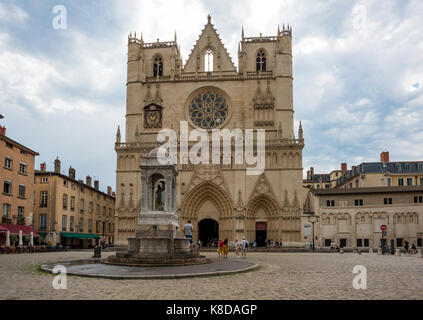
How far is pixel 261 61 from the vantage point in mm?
51094

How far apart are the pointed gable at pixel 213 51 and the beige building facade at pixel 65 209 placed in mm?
21552

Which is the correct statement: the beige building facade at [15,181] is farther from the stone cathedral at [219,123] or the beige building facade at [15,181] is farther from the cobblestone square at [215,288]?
the cobblestone square at [215,288]

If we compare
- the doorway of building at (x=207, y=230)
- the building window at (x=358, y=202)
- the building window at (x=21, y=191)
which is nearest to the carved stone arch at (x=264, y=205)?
the doorway of building at (x=207, y=230)

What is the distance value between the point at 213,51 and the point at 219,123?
950 cm

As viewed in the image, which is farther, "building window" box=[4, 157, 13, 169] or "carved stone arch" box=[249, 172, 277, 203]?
"carved stone arch" box=[249, 172, 277, 203]

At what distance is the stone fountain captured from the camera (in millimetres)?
16734

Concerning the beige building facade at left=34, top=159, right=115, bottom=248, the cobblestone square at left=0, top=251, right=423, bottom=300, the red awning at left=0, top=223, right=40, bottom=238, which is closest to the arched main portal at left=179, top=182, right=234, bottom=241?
the beige building facade at left=34, top=159, right=115, bottom=248

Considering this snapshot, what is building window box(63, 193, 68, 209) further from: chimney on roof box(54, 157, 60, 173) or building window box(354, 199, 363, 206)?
building window box(354, 199, 363, 206)

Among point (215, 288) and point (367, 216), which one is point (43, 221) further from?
point (215, 288)

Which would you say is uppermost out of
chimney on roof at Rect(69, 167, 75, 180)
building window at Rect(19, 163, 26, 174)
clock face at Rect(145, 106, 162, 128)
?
clock face at Rect(145, 106, 162, 128)

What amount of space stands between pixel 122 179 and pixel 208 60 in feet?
60.9

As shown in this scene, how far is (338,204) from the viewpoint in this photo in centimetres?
5009

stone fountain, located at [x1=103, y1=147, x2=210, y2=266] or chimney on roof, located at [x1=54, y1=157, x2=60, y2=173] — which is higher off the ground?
chimney on roof, located at [x1=54, y1=157, x2=60, y2=173]
